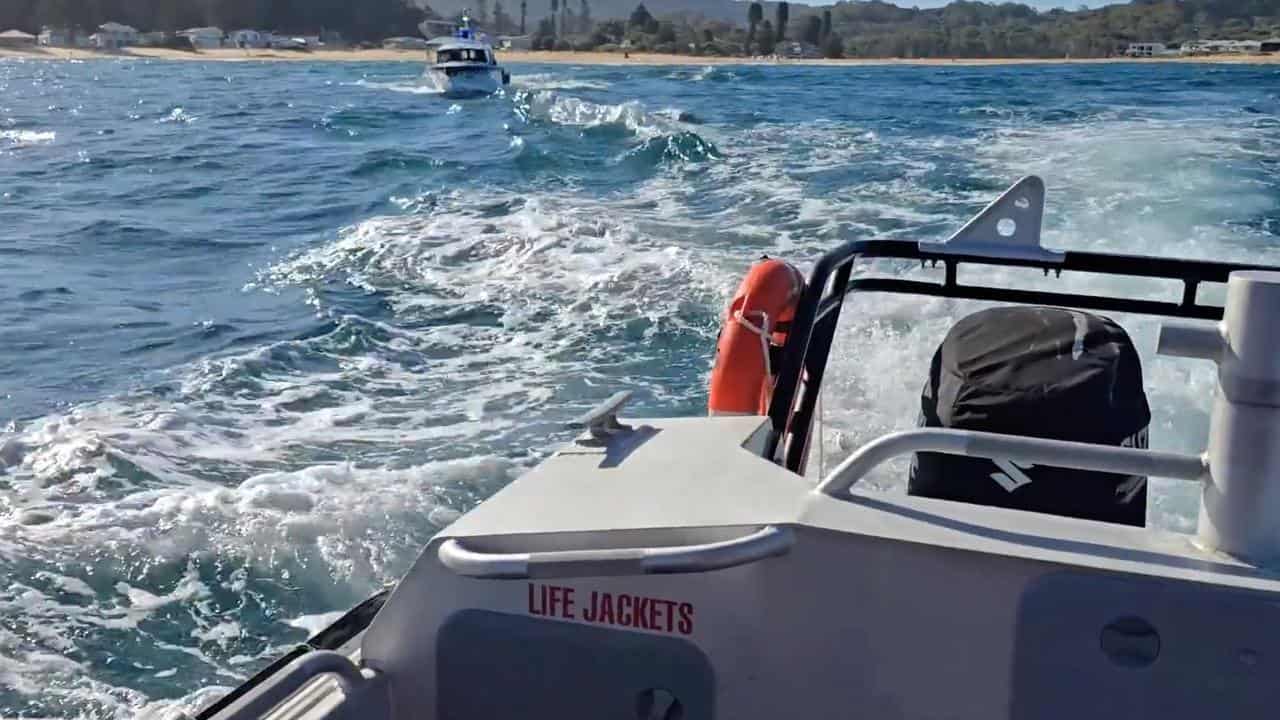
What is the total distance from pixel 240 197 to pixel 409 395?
30.9ft

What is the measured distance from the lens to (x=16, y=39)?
106125mm

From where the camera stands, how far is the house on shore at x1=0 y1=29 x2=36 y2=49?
105 metres

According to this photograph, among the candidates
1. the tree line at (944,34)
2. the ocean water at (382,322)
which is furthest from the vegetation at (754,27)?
the ocean water at (382,322)

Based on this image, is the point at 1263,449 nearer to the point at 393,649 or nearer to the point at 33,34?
the point at 393,649

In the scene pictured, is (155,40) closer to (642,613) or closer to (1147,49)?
(1147,49)

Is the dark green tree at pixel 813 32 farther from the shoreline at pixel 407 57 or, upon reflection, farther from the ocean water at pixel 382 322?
the ocean water at pixel 382 322

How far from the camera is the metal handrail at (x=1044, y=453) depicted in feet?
5.06

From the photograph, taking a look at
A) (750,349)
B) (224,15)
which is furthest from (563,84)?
(224,15)

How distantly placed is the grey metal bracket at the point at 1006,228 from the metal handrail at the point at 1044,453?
2.66ft

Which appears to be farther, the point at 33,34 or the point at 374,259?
the point at 33,34

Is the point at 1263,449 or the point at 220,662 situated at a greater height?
the point at 1263,449

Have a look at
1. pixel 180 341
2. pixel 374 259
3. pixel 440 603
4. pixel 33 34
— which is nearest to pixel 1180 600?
pixel 440 603

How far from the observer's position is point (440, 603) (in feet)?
6.33

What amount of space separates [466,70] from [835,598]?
39.1 m
